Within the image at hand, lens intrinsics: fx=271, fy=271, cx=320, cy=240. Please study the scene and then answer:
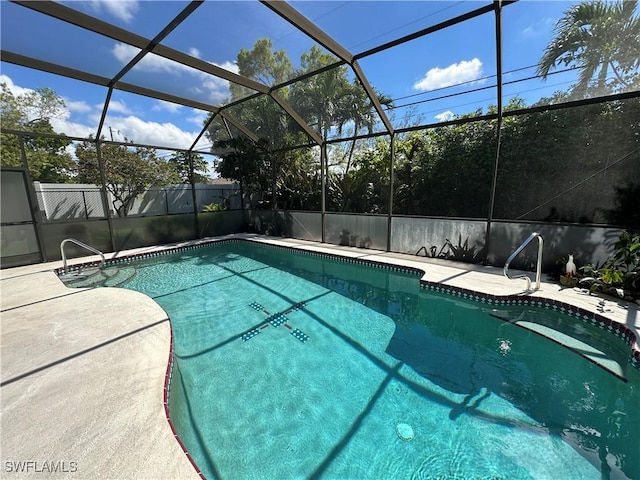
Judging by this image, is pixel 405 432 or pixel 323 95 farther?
pixel 323 95

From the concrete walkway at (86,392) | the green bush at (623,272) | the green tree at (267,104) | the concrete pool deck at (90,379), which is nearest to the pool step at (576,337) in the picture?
the concrete pool deck at (90,379)

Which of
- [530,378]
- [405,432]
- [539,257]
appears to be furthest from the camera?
[539,257]

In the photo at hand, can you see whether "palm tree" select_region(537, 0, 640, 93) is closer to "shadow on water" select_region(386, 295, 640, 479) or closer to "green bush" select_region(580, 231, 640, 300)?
"green bush" select_region(580, 231, 640, 300)

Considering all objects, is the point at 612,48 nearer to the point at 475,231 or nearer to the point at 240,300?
the point at 475,231

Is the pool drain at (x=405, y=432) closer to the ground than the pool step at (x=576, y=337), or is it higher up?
closer to the ground

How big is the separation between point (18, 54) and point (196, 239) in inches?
241

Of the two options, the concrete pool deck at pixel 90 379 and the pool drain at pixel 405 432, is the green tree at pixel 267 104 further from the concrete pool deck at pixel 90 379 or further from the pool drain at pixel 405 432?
the pool drain at pixel 405 432

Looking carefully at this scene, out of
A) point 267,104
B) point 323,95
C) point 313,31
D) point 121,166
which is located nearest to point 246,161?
point 267,104

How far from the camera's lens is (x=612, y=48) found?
157 inches

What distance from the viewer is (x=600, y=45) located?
405 centimetres

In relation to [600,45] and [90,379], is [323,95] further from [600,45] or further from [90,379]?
[90,379]

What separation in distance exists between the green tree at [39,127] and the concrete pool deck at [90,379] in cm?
1187

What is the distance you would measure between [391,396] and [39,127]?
20772 millimetres

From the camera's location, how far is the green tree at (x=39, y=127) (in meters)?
12.7
